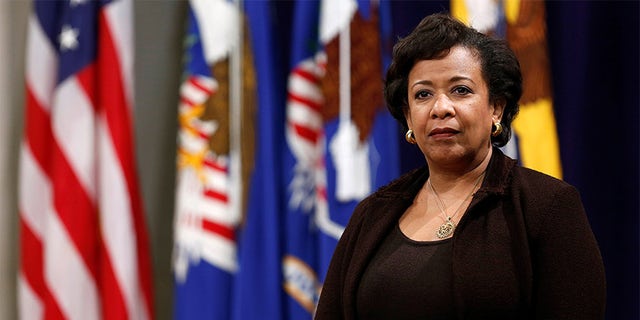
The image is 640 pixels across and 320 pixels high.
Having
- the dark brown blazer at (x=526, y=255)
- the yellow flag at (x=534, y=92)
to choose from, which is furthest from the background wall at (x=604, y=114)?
the dark brown blazer at (x=526, y=255)

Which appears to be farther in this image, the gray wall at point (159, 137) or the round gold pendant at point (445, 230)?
the gray wall at point (159, 137)

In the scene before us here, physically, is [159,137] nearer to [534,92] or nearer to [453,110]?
[534,92]

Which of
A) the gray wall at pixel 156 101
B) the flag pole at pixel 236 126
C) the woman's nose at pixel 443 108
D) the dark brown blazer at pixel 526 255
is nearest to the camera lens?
the dark brown blazer at pixel 526 255

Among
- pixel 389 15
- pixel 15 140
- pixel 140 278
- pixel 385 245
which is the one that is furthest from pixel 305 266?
pixel 385 245

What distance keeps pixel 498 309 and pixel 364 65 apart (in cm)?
164

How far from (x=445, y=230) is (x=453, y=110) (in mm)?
188

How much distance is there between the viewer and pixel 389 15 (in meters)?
2.98

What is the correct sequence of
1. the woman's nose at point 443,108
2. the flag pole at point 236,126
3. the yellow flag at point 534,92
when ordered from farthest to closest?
1. the flag pole at point 236,126
2. the yellow flag at point 534,92
3. the woman's nose at point 443,108

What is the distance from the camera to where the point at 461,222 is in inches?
57.7

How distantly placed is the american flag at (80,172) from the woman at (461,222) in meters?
1.61

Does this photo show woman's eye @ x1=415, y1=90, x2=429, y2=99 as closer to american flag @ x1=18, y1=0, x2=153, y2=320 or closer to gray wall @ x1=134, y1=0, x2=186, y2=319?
american flag @ x1=18, y1=0, x2=153, y2=320

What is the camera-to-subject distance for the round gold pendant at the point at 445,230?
59.0 inches

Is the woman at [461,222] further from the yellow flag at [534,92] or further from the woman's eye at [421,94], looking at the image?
the yellow flag at [534,92]

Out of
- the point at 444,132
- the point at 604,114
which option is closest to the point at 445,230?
the point at 444,132
